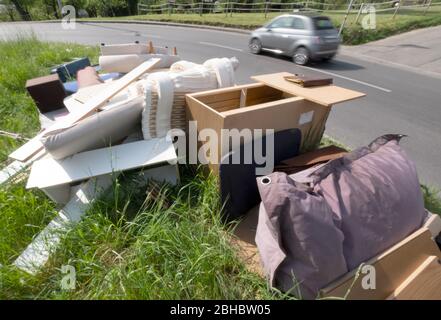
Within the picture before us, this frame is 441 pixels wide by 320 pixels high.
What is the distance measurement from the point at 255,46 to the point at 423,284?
27.9ft

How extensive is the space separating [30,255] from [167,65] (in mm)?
3462

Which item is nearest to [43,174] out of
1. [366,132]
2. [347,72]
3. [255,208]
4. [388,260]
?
[255,208]

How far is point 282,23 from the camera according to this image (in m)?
8.03

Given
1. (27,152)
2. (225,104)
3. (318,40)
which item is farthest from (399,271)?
(318,40)

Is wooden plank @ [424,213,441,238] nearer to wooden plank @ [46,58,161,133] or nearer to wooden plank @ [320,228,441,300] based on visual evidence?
wooden plank @ [320,228,441,300]

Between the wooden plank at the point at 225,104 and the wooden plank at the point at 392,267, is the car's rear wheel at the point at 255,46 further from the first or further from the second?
the wooden plank at the point at 392,267

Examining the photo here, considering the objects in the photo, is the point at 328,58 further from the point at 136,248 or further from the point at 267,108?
the point at 136,248

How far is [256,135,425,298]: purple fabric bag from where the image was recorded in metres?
1.39

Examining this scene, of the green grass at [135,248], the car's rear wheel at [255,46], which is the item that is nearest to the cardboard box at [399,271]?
the green grass at [135,248]

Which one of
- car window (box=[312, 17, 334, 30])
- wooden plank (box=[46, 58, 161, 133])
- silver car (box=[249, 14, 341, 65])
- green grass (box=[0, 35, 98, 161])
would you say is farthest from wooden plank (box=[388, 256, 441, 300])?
car window (box=[312, 17, 334, 30])

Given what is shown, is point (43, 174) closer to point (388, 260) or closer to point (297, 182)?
point (297, 182)

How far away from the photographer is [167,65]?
4.37m

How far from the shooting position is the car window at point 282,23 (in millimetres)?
7802
